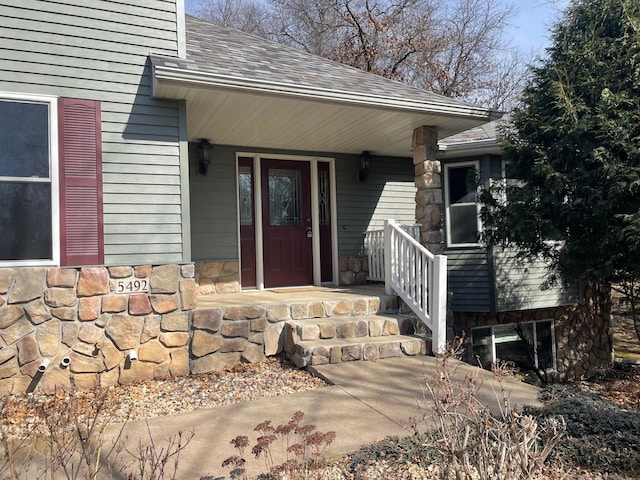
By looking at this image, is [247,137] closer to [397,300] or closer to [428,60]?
[397,300]

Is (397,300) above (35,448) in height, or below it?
above

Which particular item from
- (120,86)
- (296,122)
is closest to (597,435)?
(296,122)

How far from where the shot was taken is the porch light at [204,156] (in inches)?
242

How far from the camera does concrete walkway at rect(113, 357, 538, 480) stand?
2662 mm

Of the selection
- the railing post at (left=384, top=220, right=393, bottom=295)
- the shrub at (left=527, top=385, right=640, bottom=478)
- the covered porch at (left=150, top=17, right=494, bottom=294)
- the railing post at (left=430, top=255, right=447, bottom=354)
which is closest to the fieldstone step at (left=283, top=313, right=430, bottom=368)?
the railing post at (left=430, top=255, right=447, bottom=354)

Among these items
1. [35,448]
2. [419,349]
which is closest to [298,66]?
[419,349]

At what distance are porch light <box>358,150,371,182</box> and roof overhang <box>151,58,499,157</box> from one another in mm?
322

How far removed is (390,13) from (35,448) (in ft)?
50.7

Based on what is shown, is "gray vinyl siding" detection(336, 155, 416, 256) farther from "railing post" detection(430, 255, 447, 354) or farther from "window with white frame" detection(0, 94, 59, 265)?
"window with white frame" detection(0, 94, 59, 265)

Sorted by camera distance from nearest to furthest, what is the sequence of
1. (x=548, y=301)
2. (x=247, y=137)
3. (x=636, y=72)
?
(x=636, y=72)
(x=247, y=137)
(x=548, y=301)

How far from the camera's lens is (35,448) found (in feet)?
8.99

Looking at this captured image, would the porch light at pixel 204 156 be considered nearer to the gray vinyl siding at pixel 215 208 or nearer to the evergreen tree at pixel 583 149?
the gray vinyl siding at pixel 215 208

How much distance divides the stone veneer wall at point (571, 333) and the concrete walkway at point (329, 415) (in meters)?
4.18

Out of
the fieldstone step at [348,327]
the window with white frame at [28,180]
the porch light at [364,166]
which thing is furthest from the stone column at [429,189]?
the window with white frame at [28,180]
